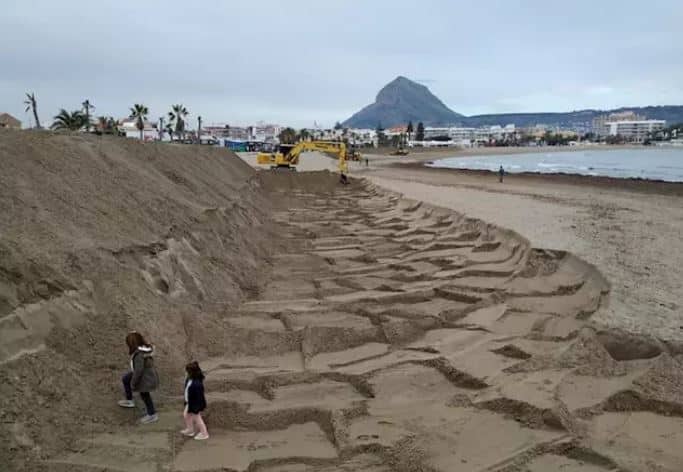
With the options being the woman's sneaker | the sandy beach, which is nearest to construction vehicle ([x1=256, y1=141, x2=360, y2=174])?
the sandy beach

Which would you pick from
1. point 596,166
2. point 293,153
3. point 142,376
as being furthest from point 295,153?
point 596,166

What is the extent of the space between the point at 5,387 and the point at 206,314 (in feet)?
13.6

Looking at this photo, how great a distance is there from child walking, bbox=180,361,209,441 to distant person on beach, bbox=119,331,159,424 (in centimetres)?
44

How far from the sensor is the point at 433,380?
7375 millimetres

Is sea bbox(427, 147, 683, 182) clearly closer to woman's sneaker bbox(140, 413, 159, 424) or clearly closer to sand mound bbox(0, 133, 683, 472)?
sand mound bbox(0, 133, 683, 472)

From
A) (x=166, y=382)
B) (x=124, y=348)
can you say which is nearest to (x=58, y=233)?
(x=124, y=348)

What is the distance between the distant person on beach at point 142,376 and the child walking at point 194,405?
0.44 meters

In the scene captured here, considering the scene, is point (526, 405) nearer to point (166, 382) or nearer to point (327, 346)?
point (327, 346)

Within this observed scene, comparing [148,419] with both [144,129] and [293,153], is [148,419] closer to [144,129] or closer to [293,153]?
[293,153]

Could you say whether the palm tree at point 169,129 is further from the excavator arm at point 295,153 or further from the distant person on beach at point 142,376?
the distant person on beach at point 142,376

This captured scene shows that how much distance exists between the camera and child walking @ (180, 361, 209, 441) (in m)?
5.79

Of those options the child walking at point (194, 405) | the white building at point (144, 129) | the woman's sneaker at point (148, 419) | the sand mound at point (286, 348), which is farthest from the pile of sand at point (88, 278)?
the white building at point (144, 129)

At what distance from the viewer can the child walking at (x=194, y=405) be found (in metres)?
5.79

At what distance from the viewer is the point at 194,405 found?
5.82 m
